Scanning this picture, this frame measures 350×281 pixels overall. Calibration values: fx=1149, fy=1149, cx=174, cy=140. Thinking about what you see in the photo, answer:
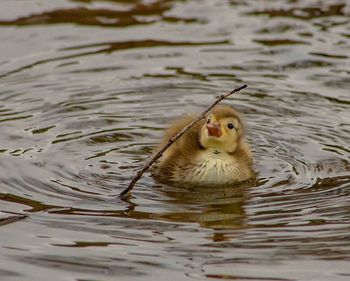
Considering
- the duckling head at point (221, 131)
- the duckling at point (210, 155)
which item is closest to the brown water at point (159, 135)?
the duckling at point (210, 155)

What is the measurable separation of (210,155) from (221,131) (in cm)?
19

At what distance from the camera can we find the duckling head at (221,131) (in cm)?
689

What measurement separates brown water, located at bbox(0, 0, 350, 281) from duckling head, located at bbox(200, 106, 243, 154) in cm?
25

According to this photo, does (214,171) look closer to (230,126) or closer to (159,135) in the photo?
(230,126)

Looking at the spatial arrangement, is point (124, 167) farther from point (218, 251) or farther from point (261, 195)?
point (218, 251)

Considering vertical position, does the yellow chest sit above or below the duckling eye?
below

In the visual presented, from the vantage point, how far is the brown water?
18.0 ft

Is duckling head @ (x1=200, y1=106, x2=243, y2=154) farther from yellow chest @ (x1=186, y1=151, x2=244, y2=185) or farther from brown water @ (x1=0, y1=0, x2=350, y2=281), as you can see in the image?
brown water @ (x1=0, y1=0, x2=350, y2=281)

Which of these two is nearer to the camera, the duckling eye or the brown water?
the brown water

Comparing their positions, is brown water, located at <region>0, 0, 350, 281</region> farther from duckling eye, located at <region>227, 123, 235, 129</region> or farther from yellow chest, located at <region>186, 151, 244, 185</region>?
duckling eye, located at <region>227, 123, 235, 129</region>

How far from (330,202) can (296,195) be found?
0.70 feet

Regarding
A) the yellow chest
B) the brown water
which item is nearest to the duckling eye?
the yellow chest

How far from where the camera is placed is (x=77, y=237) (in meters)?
5.68

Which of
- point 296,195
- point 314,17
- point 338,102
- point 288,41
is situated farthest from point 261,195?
point 314,17
